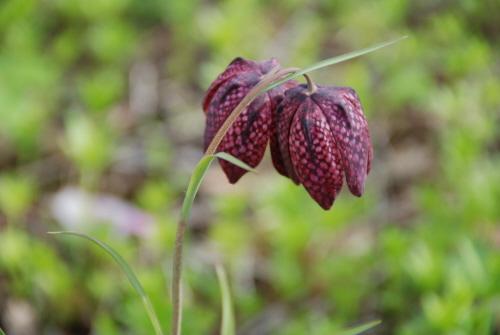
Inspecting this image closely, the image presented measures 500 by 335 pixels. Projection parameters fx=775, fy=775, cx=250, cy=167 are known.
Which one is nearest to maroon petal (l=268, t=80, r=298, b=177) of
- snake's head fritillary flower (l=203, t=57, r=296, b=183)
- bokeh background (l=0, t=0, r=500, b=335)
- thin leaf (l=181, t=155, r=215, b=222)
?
snake's head fritillary flower (l=203, t=57, r=296, b=183)

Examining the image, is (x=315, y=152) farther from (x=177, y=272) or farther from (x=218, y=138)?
(x=177, y=272)

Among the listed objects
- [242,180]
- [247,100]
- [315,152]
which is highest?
[247,100]

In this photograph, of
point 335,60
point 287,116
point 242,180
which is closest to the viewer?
point 335,60

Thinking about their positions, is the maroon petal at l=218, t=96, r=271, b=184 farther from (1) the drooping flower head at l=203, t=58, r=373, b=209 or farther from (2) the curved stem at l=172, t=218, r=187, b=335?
(2) the curved stem at l=172, t=218, r=187, b=335

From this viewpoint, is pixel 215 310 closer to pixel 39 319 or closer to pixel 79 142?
pixel 39 319

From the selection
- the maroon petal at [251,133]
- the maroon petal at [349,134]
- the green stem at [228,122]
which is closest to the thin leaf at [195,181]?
the green stem at [228,122]

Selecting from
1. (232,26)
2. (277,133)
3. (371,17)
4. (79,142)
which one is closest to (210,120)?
(277,133)

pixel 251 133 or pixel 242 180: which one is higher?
pixel 251 133

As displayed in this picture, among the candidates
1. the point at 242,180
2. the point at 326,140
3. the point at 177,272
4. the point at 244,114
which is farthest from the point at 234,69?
the point at 242,180
